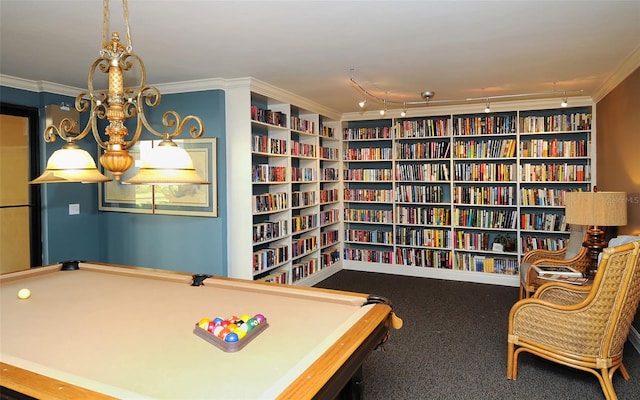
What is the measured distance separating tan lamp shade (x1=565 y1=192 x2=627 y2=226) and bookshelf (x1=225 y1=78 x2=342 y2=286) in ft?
9.74

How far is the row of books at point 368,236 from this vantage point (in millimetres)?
6105

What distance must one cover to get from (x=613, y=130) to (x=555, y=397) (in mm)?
2928

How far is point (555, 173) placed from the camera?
17.1 feet

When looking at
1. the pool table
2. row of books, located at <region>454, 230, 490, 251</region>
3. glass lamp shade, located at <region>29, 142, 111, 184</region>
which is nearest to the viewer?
the pool table

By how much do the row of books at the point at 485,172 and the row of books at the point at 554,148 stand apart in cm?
27

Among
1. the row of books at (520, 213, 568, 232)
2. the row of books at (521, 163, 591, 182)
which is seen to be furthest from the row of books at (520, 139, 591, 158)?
the row of books at (520, 213, 568, 232)

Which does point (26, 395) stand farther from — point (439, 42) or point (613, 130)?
point (613, 130)

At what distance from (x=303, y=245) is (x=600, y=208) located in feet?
10.5

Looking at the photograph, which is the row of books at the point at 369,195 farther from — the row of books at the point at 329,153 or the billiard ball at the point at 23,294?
the billiard ball at the point at 23,294

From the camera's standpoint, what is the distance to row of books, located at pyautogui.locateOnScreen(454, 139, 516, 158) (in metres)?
5.37

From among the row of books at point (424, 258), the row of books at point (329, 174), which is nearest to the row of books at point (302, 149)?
the row of books at point (329, 174)

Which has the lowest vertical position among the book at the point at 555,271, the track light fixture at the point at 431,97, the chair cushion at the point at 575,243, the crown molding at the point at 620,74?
the book at the point at 555,271

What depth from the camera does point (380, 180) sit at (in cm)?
610

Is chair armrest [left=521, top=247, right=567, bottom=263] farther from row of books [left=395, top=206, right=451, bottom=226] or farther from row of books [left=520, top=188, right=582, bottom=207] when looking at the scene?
row of books [left=395, top=206, right=451, bottom=226]
